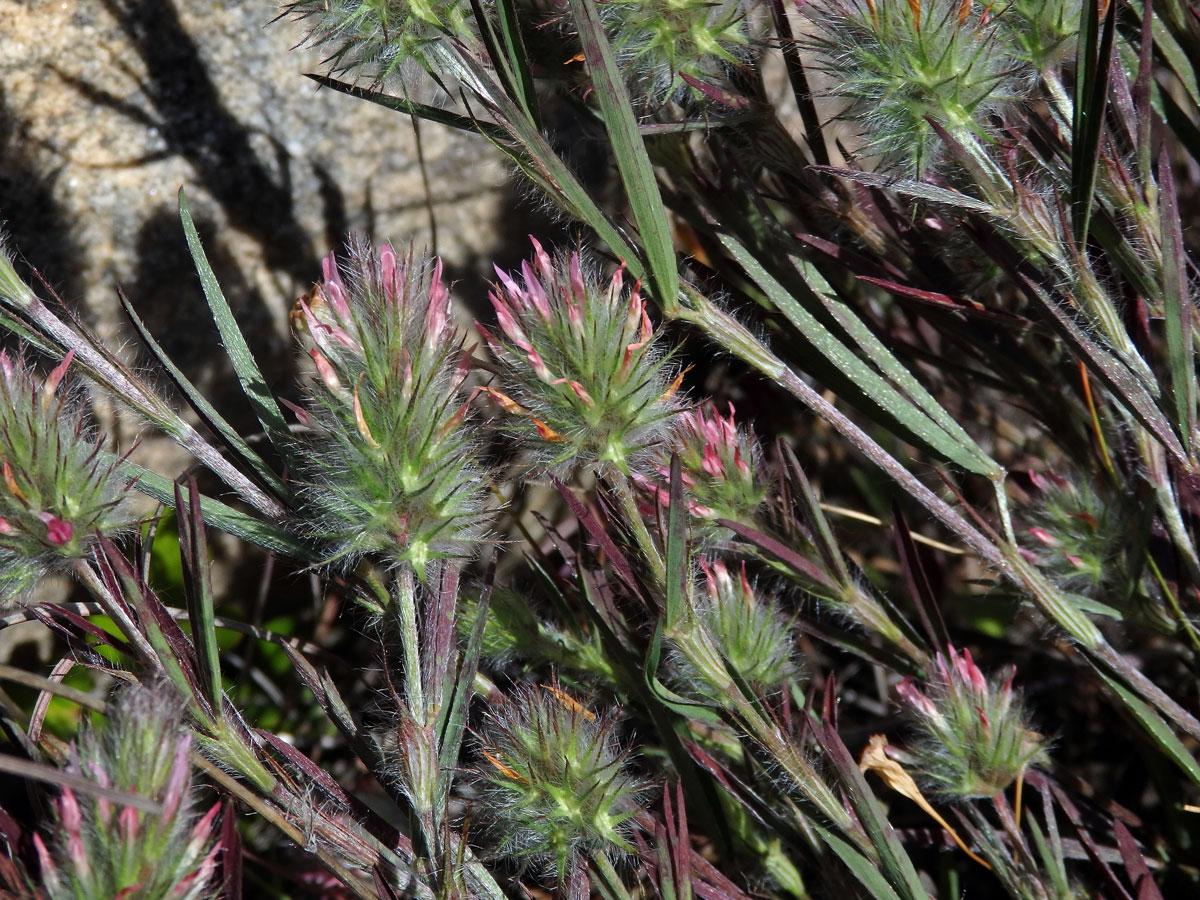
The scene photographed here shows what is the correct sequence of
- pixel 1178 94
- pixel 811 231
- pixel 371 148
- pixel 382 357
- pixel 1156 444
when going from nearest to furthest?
1. pixel 382 357
2. pixel 1156 444
3. pixel 811 231
4. pixel 371 148
5. pixel 1178 94

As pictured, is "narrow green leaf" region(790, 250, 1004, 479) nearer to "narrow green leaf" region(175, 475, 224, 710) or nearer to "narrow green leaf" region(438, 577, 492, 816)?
"narrow green leaf" region(438, 577, 492, 816)

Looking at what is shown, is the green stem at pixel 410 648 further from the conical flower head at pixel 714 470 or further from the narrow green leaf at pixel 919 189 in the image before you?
the narrow green leaf at pixel 919 189

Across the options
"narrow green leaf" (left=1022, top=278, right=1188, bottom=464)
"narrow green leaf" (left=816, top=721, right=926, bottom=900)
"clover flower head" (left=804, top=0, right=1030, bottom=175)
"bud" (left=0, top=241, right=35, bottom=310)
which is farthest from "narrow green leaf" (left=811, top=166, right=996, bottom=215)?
"bud" (left=0, top=241, right=35, bottom=310)

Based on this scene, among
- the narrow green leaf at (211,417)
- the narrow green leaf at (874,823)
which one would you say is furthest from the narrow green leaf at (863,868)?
the narrow green leaf at (211,417)

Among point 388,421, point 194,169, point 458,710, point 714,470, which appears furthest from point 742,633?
point 194,169

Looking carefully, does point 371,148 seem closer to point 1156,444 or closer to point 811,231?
point 811,231

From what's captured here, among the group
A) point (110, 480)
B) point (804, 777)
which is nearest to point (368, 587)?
point (110, 480)

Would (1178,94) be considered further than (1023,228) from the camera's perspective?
Yes
